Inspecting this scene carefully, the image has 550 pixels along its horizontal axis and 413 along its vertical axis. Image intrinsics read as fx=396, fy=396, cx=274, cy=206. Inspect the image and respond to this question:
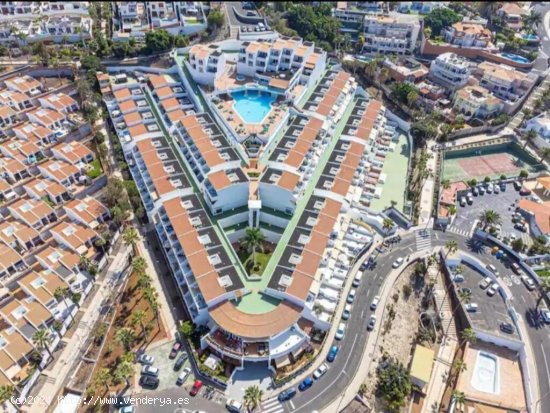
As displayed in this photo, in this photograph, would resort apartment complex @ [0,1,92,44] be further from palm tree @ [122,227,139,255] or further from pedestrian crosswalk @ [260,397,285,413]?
pedestrian crosswalk @ [260,397,285,413]

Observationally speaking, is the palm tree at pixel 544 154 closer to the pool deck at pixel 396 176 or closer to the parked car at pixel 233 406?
the pool deck at pixel 396 176

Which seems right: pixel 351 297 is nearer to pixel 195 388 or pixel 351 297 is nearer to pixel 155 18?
pixel 195 388

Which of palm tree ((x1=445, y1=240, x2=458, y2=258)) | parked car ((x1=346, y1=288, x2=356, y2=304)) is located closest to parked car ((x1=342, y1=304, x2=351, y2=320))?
parked car ((x1=346, y1=288, x2=356, y2=304))

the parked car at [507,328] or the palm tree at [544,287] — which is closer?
the parked car at [507,328]

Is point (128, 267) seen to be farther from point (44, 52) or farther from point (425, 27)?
point (425, 27)

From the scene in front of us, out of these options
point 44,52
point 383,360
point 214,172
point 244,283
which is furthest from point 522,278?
point 44,52

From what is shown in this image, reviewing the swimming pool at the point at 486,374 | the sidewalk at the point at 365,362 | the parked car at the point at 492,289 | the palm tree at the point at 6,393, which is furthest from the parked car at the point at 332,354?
the palm tree at the point at 6,393
